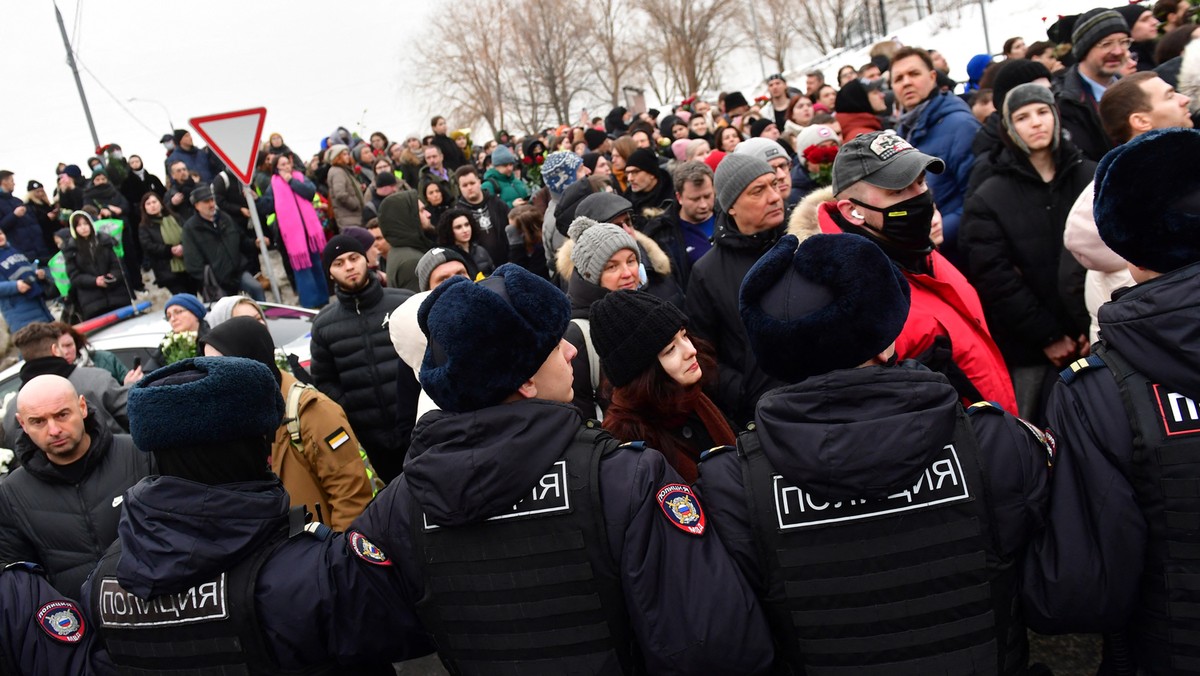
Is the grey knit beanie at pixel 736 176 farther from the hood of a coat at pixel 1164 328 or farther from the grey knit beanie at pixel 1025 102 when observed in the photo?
the hood of a coat at pixel 1164 328

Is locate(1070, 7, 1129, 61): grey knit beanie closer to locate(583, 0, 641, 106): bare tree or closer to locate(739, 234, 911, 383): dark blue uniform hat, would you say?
locate(739, 234, 911, 383): dark blue uniform hat

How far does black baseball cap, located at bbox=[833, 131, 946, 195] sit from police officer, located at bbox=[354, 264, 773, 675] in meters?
1.51

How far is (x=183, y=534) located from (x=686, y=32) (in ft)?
159

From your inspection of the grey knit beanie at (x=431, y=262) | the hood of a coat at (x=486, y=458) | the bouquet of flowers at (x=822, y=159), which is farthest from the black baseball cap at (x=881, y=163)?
the grey knit beanie at (x=431, y=262)

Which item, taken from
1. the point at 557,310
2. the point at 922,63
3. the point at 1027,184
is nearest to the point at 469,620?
the point at 557,310

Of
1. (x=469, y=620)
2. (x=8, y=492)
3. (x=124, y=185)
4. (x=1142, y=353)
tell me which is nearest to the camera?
(x=1142, y=353)

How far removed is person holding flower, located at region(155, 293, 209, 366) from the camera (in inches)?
209

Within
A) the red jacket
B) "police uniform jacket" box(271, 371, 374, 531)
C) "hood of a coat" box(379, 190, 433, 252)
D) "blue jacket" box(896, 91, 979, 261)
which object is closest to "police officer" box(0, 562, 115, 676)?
"police uniform jacket" box(271, 371, 374, 531)

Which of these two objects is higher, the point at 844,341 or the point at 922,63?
the point at 922,63

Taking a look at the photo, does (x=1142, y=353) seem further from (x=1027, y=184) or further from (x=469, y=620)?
(x=1027, y=184)

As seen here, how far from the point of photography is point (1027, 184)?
4.03 metres

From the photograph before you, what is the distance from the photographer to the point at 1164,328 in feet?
6.23

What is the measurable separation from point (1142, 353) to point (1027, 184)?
7.70 feet

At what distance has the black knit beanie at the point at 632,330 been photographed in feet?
9.60
